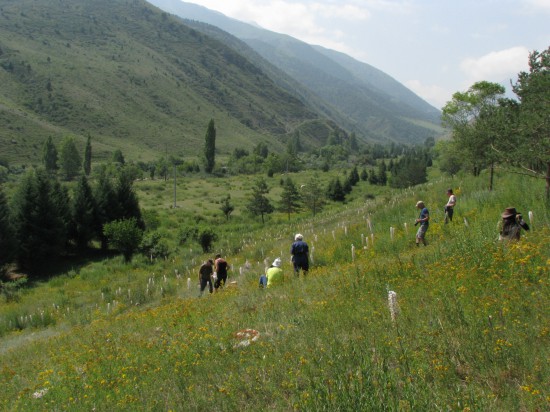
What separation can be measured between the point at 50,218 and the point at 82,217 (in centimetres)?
333

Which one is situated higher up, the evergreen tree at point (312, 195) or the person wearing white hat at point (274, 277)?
the person wearing white hat at point (274, 277)

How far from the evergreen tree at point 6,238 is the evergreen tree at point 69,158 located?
57.1 meters

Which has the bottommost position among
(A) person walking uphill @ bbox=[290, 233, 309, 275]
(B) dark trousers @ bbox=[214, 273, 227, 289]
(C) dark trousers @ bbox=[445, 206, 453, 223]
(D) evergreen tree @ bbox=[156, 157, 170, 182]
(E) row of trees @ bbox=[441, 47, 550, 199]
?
(D) evergreen tree @ bbox=[156, 157, 170, 182]

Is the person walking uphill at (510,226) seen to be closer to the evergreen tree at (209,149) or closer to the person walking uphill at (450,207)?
the person walking uphill at (450,207)

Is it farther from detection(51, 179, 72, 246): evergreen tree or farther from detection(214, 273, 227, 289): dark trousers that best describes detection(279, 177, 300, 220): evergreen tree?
detection(214, 273, 227, 289): dark trousers

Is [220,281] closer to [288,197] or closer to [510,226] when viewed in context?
[510,226]

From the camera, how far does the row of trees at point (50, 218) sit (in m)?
28.3

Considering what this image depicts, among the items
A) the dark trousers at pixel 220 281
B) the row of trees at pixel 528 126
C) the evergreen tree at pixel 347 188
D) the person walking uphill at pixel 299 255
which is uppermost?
the row of trees at pixel 528 126

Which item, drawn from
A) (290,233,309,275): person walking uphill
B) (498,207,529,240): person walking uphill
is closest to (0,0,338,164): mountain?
(290,233,309,275): person walking uphill

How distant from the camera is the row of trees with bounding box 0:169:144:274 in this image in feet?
92.8

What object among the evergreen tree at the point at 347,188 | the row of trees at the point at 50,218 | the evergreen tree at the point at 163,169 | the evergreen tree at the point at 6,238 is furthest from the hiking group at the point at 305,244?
the evergreen tree at the point at 163,169

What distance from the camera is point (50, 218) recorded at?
29453 mm

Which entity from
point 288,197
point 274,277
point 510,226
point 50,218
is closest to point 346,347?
point 510,226

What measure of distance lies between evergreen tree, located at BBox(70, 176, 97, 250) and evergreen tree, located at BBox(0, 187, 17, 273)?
17.9ft
